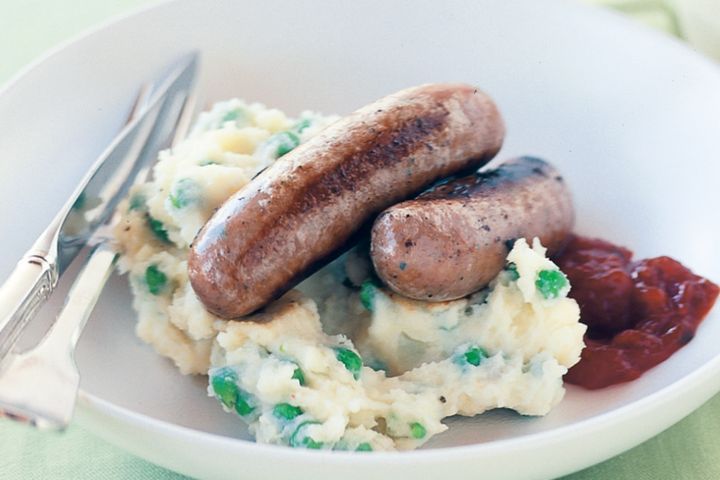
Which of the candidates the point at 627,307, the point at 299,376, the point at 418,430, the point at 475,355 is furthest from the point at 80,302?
the point at 627,307

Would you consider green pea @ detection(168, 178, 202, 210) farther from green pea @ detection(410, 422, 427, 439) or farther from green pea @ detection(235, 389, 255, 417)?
green pea @ detection(410, 422, 427, 439)

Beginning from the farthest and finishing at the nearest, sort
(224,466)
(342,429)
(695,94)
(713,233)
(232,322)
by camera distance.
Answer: (695,94), (713,233), (232,322), (342,429), (224,466)

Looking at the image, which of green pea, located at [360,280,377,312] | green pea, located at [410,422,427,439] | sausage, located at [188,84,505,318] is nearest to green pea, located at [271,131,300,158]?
sausage, located at [188,84,505,318]

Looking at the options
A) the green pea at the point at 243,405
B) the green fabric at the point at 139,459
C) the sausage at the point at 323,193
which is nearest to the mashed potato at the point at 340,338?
the green pea at the point at 243,405

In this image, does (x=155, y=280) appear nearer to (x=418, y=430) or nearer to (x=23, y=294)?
(x=23, y=294)

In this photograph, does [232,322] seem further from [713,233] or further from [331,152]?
[713,233]

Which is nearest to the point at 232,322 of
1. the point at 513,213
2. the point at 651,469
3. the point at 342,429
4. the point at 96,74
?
the point at 342,429
